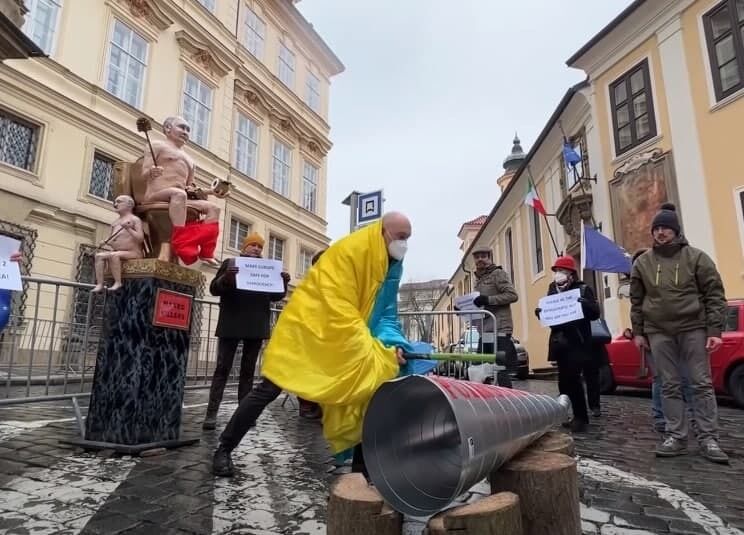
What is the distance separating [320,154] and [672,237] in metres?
23.7

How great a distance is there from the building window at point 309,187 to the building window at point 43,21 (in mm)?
12906

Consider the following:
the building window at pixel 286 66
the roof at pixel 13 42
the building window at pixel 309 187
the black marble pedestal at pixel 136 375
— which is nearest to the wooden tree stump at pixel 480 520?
the black marble pedestal at pixel 136 375

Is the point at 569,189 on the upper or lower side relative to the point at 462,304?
upper

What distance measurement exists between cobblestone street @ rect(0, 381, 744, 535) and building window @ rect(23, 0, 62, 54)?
12.5m

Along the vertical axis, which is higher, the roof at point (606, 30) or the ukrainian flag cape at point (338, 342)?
the roof at point (606, 30)

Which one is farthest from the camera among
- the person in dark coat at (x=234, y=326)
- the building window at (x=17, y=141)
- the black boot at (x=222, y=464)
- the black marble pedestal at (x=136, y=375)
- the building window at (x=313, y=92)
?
the building window at (x=313, y=92)

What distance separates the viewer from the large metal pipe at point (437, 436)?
6.00 ft

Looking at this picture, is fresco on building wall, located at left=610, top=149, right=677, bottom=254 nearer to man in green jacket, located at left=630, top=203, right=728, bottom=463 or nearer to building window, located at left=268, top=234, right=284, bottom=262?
man in green jacket, located at left=630, top=203, right=728, bottom=463

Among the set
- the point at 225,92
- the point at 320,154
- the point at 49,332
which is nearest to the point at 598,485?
the point at 49,332

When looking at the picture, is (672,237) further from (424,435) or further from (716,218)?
(716,218)

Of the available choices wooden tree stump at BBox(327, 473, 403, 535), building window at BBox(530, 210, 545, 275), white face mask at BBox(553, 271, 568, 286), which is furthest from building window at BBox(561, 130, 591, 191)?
wooden tree stump at BBox(327, 473, 403, 535)

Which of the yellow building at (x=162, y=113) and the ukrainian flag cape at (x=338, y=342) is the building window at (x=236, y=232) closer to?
the yellow building at (x=162, y=113)

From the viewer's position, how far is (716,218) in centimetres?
1147

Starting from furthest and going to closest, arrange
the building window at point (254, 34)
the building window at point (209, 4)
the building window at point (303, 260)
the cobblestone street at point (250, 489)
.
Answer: the building window at point (303, 260) < the building window at point (254, 34) < the building window at point (209, 4) < the cobblestone street at point (250, 489)
